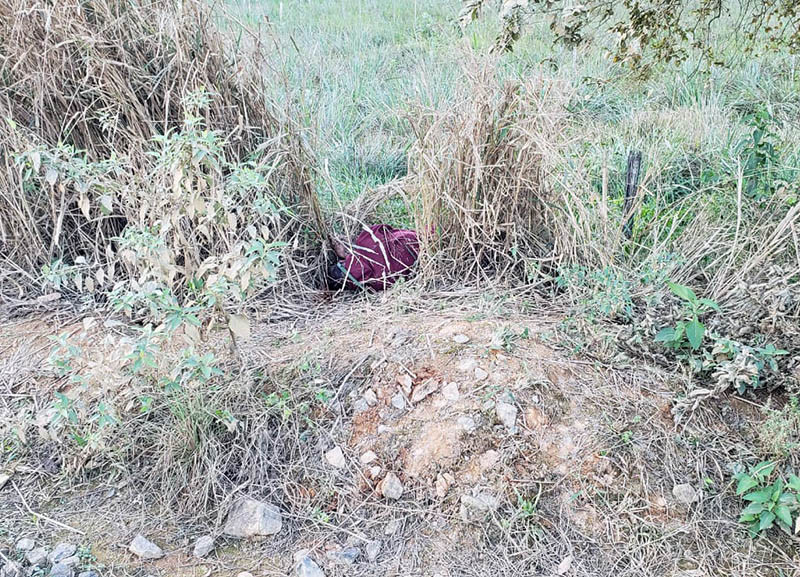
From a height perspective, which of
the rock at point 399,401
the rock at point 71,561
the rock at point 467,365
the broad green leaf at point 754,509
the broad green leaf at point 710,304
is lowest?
the broad green leaf at point 754,509

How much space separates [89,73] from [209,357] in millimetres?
1381

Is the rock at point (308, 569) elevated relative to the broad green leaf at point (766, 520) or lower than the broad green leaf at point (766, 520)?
lower

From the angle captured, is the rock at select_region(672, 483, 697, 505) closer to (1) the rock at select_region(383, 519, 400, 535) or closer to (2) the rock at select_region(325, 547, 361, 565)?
(1) the rock at select_region(383, 519, 400, 535)

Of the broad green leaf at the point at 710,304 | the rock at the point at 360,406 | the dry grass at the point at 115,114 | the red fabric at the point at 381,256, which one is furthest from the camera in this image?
the red fabric at the point at 381,256

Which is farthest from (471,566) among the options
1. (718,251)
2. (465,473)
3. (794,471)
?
(718,251)

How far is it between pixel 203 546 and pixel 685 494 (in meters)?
1.39

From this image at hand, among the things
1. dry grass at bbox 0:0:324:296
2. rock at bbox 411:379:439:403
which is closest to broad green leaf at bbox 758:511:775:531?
rock at bbox 411:379:439:403

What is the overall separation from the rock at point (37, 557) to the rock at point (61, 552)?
0.01 m

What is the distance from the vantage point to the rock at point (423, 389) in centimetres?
218

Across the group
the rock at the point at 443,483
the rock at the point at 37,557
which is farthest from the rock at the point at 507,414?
the rock at the point at 37,557

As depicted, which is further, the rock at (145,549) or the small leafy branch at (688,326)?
the small leafy branch at (688,326)

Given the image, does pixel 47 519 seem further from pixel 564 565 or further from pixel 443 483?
pixel 564 565

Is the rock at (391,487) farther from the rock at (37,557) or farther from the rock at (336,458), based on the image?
the rock at (37,557)

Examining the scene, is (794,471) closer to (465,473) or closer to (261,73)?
(465,473)
